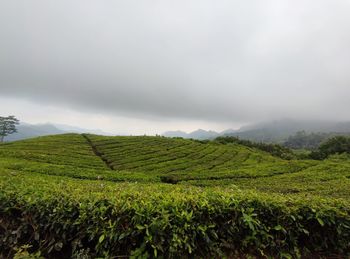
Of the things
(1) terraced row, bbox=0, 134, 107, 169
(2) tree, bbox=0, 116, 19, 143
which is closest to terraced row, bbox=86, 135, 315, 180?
(1) terraced row, bbox=0, 134, 107, 169

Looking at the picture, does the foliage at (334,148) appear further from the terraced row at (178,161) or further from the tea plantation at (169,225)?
the tea plantation at (169,225)

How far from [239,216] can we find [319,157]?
Answer: 6332 cm

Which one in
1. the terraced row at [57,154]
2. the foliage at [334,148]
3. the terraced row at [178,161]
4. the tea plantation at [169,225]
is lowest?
the foliage at [334,148]

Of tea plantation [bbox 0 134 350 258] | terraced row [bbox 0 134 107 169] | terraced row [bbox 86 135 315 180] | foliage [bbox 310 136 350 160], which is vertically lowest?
foliage [bbox 310 136 350 160]

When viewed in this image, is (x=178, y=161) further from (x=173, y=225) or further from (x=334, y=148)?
(x=334, y=148)

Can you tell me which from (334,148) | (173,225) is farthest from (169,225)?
(334,148)

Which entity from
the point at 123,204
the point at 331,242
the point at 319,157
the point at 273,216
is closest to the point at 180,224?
the point at 123,204

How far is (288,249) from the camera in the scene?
15.6ft

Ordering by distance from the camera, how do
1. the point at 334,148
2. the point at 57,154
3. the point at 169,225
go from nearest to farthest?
the point at 169,225 < the point at 57,154 < the point at 334,148

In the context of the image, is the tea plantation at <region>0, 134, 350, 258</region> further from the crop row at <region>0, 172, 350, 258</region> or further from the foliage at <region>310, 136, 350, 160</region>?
the foliage at <region>310, 136, 350, 160</region>

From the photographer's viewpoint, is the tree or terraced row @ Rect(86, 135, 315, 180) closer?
terraced row @ Rect(86, 135, 315, 180)

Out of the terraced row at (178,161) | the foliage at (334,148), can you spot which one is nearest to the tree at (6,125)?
the terraced row at (178,161)

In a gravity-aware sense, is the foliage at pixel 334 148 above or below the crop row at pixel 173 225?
below

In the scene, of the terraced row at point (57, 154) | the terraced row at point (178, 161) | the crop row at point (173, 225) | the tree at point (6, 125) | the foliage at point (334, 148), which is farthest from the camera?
the tree at point (6, 125)
